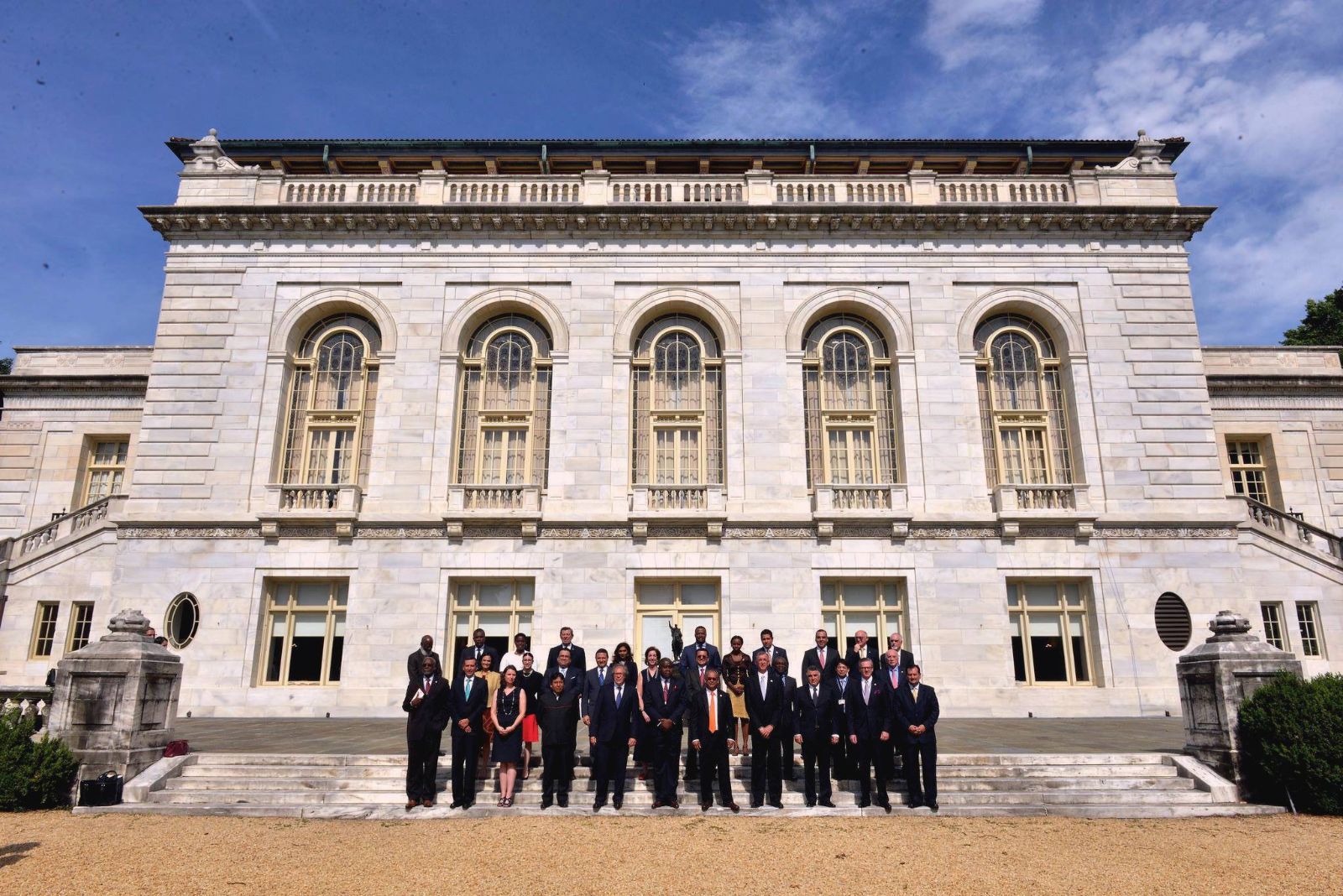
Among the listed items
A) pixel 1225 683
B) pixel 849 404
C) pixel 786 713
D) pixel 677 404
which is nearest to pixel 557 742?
pixel 786 713

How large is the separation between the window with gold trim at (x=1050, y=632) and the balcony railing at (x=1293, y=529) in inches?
245

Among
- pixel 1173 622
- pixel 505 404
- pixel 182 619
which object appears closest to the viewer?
pixel 1173 622

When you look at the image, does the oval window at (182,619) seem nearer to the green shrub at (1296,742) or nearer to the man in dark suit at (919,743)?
the man in dark suit at (919,743)

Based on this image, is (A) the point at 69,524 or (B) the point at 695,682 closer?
(B) the point at 695,682

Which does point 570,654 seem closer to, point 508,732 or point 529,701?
point 529,701

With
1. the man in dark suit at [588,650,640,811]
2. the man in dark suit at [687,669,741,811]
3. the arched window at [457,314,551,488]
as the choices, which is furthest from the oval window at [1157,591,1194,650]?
the arched window at [457,314,551,488]

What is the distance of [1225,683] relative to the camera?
1180 cm

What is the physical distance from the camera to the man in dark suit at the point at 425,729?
10.9m

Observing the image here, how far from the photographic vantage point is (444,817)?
34.3 ft

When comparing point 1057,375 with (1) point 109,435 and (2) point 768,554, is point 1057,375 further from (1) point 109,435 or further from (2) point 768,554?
(1) point 109,435

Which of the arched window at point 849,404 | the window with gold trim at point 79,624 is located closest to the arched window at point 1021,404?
the arched window at point 849,404

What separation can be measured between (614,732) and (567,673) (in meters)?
1.16

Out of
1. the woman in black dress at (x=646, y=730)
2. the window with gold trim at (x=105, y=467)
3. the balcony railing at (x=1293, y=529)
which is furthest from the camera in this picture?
the window with gold trim at (x=105, y=467)

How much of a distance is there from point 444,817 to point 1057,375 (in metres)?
20.0
